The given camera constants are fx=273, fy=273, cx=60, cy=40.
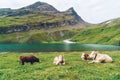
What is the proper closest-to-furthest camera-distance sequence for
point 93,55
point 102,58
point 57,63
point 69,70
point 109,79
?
point 109,79
point 69,70
point 57,63
point 102,58
point 93,55

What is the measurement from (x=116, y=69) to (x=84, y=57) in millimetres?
12194

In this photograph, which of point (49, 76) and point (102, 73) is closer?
point (49, 76)

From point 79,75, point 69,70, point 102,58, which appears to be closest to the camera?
point 79,75

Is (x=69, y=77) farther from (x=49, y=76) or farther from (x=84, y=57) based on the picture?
(x=84, y=57)

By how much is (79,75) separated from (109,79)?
10.4ft

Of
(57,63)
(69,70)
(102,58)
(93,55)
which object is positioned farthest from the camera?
(93,55)

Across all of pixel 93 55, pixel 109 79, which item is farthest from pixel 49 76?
pixel 93 55

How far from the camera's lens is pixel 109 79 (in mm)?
24469

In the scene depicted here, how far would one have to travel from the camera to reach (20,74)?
27578mm

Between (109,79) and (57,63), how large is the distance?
1151 cm

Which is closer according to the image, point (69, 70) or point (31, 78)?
point (31, 78)

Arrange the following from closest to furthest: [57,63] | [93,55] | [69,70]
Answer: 1. [69,70]
2. [57,63]
3. [93,55]

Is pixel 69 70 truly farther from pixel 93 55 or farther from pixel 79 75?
pixel 93 55

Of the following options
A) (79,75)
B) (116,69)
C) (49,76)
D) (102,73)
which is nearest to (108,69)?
(116,69)
